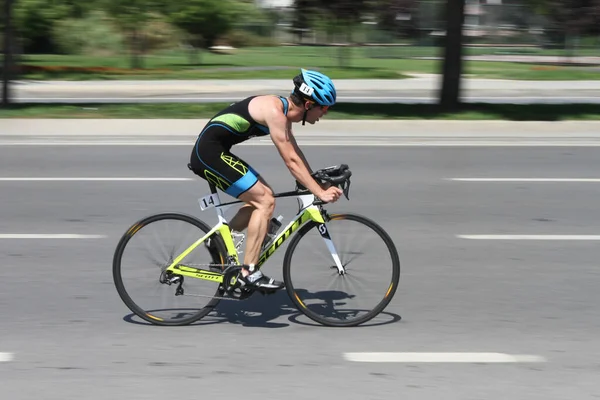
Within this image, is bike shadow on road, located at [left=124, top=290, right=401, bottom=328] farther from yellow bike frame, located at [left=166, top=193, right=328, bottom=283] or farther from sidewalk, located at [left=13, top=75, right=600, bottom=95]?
sidewalk, located at [left=13, top=75, right=600, bottom=95]

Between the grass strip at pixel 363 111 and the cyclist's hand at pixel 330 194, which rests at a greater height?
the cyclist's hand at pixel 330 194

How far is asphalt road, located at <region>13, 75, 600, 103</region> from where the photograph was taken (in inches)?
993

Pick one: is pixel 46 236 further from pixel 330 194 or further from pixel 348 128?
pixel 348 128

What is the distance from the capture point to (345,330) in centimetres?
585

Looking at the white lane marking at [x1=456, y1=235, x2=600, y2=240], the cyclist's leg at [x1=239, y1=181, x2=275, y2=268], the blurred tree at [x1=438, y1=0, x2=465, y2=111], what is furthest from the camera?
the blurred tree at [x1=438, y1=0, x2=465, y2=111]

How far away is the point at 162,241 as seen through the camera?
19.2 ft

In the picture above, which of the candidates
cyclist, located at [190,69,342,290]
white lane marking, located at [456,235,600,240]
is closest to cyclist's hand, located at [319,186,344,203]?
cyclist, located at [190,69,342,290]

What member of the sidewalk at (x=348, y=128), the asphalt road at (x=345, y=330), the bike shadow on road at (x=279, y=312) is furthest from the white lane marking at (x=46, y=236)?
the sidewalk at (x=348, y=128)

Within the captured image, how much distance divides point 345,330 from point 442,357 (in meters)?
0.75

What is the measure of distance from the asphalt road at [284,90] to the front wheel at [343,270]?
719 inches

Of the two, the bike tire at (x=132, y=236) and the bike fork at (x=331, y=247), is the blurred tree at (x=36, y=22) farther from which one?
the bike fork at (x=331, y=247)

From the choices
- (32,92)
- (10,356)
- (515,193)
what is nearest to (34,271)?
(10,356)

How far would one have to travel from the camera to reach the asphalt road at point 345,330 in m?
4.91

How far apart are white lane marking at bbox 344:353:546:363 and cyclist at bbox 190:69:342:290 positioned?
2.59ft
